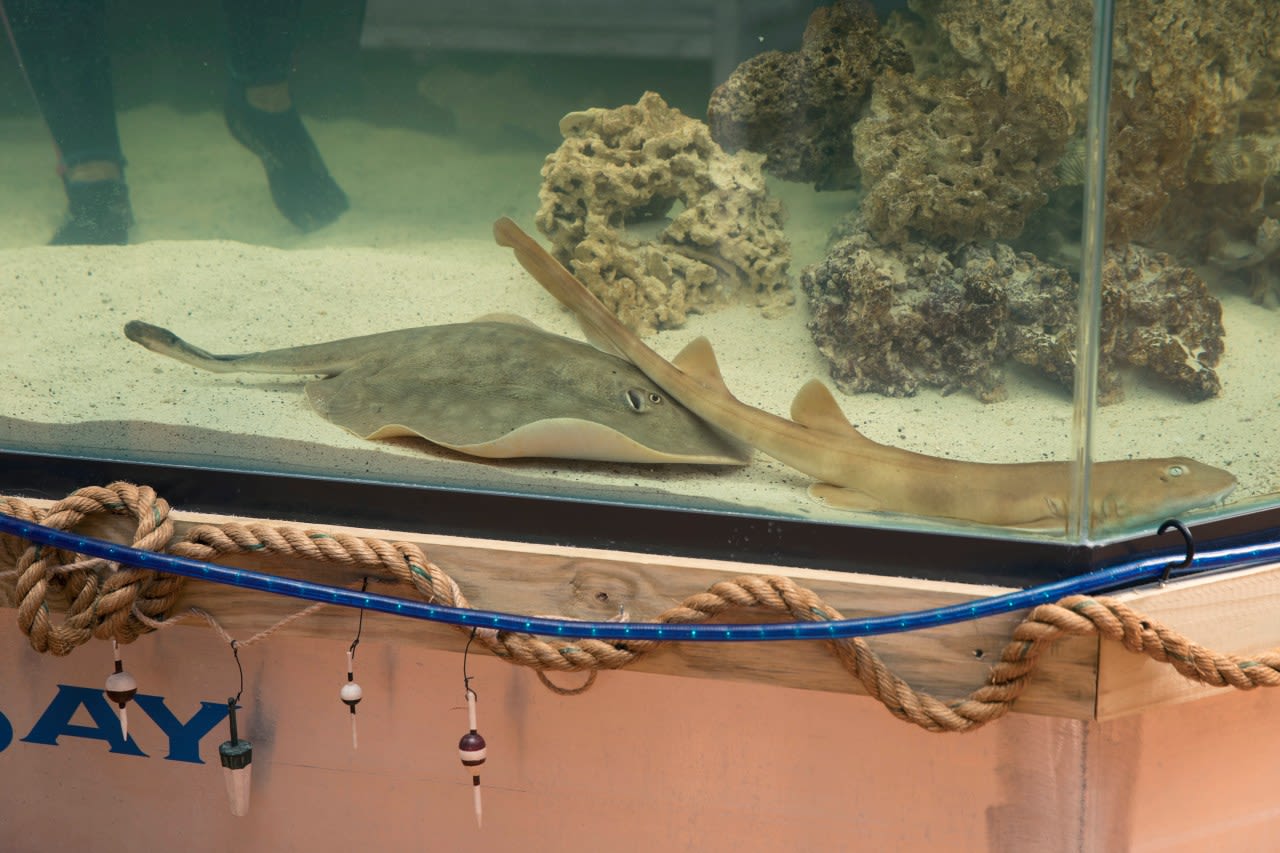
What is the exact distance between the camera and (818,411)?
156cm

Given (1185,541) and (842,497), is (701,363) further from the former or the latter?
(1185,541)

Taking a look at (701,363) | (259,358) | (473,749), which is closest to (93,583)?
(259,358)

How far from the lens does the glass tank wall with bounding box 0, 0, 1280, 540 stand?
1.40 m

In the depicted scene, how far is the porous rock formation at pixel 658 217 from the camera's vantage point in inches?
63.4

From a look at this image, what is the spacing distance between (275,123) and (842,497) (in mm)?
1312

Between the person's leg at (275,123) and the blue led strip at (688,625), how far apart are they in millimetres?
773

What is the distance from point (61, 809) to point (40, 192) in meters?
1.27

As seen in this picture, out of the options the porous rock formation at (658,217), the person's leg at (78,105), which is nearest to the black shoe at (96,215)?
the person's leg at (78,105)

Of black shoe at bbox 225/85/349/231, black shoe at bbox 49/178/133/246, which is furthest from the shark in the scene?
black shoe at bbox 49/178/133/246

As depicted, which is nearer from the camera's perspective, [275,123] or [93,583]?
[93,583]

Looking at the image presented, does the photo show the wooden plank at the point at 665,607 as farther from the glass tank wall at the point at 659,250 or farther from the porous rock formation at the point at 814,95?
the porous rock formation at the point at 814,95

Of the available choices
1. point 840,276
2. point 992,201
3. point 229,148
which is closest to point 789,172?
point 840,276

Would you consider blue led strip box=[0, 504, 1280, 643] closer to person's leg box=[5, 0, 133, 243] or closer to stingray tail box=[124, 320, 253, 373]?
stingray tail box=[124, 320, 253, 373]

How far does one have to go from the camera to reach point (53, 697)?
186cm
